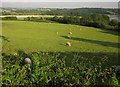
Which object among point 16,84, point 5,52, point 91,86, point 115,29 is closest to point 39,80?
point 16,84

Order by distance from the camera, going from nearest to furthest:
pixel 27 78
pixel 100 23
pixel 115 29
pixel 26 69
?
pixel 27 78, pixel 26 69, pixel 115 29, pixel 100 23

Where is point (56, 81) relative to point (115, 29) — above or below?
above

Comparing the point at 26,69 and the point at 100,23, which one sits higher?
the point at 26,69

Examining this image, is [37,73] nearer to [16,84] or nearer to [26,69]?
[16,84]

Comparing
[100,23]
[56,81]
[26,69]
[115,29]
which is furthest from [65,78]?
[100,23]

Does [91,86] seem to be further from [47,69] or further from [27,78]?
[27,78]

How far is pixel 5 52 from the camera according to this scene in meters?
12.9

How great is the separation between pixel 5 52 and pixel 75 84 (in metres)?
5.84

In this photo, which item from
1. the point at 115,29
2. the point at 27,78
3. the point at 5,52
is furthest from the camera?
the point at 115,29

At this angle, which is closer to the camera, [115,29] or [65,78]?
[65,78]

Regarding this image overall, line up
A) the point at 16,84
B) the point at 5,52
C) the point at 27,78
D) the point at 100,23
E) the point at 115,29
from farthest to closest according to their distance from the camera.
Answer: the point at 100,23, the point at 115,29, the point at 5,52, the point at 27,78, the point at 16,84

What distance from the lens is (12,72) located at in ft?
25.7

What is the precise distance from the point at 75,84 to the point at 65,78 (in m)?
0.42

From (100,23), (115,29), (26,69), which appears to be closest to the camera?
(26,69)
